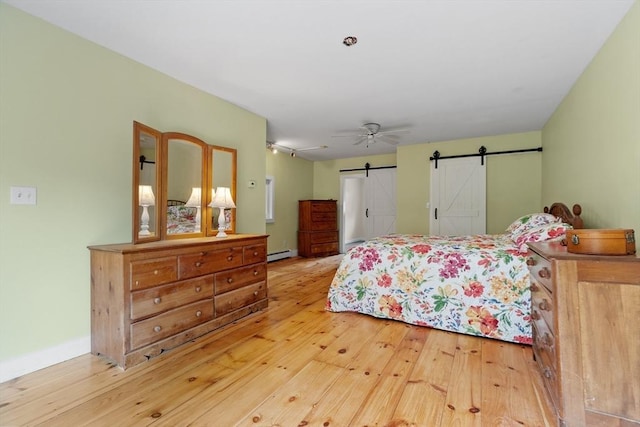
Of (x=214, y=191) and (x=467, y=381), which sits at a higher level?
(x=214, y=191)

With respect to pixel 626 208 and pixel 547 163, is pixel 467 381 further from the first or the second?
pixel 547 163

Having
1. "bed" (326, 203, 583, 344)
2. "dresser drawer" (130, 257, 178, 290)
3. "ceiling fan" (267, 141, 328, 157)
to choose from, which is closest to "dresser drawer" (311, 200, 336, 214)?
"ceiling fan" (267, 141, 328, 157)

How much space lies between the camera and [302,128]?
14.9ft

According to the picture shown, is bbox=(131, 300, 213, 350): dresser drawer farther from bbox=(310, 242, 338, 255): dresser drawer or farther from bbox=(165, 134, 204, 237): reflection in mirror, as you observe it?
bbox=(310, 242, 338, 255): dresser drawer

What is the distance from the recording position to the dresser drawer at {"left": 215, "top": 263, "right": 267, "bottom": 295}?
2629 mm

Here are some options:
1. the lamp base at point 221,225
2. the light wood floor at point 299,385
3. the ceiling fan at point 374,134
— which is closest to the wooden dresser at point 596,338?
the light wood floor at point 299,385

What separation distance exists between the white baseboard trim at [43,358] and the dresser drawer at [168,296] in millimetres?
571

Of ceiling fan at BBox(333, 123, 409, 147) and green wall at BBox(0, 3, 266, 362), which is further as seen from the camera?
ceiling fan at BBox(333, 123, 409, 147)

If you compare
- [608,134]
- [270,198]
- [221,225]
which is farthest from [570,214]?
[270,198]

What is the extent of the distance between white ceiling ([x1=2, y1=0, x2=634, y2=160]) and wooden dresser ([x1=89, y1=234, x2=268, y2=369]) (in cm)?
158

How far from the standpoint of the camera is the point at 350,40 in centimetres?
220

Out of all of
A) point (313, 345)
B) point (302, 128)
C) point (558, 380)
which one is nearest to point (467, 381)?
point (558, 380)

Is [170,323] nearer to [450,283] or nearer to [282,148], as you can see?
[450,283]

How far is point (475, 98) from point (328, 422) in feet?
11.6
